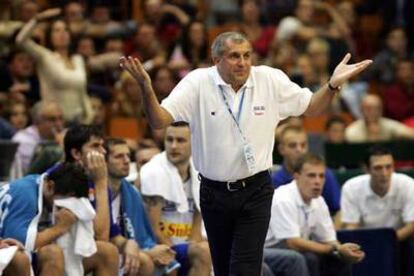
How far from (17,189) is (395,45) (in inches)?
352

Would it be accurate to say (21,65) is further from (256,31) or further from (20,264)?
(20,264)

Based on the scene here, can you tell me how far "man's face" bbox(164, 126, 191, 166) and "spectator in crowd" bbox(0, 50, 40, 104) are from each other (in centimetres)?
382

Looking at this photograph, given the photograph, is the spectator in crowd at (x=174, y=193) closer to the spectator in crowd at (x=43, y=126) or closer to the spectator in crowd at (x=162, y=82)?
the spectator in crowd at (x=43, y=126)

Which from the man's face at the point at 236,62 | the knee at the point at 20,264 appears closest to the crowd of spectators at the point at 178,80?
the knee at the point at 20,264

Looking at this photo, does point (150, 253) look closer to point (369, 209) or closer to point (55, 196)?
point (55, 196)

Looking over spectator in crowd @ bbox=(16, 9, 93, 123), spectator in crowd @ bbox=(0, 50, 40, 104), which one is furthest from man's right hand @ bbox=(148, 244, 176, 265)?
spectator in crowd @ bbox=(0, 50, 40, 104)

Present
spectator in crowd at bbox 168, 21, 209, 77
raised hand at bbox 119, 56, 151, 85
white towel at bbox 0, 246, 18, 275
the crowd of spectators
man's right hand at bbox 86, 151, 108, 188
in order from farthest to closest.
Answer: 1. spectator in crowd at bbox 168, 21, 209, 77
2. the crowd of spectators
3. man's right hand at bbox 86, 151, 108, 188
4. white towel at bbox 0, 246, 18, 275
5. raised hand at bbox 119, 56, 151, 85

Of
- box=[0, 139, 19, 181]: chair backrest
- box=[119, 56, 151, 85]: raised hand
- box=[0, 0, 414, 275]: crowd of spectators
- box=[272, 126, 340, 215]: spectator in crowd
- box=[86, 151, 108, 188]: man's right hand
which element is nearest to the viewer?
box=[119, 56, 151, 85]: raised hand

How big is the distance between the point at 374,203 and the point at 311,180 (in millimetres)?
1103

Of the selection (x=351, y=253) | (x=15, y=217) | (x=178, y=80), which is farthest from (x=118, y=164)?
(x=178, y=80)

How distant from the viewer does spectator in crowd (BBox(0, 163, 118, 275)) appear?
9.63 m

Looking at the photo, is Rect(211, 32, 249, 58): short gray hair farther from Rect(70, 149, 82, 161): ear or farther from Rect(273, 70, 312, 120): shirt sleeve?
Rect(70, 149, 82, 161): ear

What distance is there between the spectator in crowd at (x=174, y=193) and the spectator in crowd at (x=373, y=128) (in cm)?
405

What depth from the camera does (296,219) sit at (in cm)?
1098
